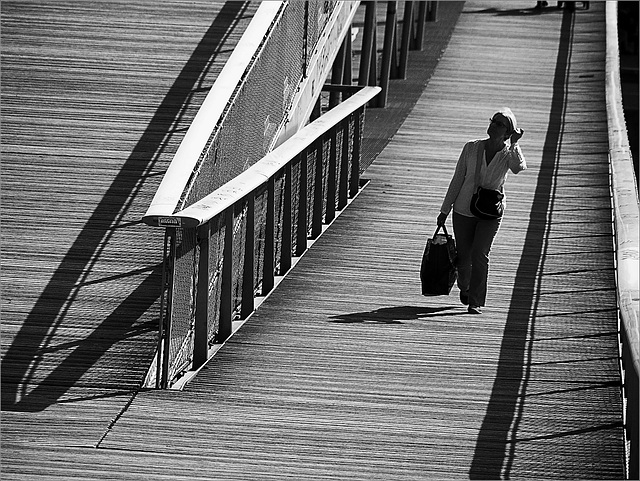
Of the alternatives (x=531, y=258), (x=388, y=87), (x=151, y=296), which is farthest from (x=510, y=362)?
(x=388, y=87)

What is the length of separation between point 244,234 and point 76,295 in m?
1.12

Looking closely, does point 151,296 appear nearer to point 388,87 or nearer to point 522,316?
point 522,316

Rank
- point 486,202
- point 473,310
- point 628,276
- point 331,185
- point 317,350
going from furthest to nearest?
point 331,185 → point 473,310 → point 486,202 → point 317,350 → point 628,276

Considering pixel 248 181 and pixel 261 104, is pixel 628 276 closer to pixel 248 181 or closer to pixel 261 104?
pixel 248 181

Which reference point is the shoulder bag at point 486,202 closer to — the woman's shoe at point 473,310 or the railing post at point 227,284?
the woman's shoe at point 473,310

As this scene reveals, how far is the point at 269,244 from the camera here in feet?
29.1

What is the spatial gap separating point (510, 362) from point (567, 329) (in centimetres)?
79

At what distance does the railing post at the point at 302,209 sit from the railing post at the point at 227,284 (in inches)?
91.2


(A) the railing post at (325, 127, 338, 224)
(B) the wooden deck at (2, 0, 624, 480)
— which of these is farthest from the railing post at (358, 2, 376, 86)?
(A) the railing post at (325, 127, 338, 224)

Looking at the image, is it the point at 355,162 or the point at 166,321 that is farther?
the point at 355,162

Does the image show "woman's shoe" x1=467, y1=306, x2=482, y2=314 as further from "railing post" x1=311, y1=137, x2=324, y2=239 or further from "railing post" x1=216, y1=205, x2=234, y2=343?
"railing post" x1=311, y1=137, x2=324, y2=239

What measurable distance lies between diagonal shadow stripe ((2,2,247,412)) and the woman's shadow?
124cm

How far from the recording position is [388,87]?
1902 centimetres

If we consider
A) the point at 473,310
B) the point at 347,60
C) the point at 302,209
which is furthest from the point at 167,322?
the point at 347,60
